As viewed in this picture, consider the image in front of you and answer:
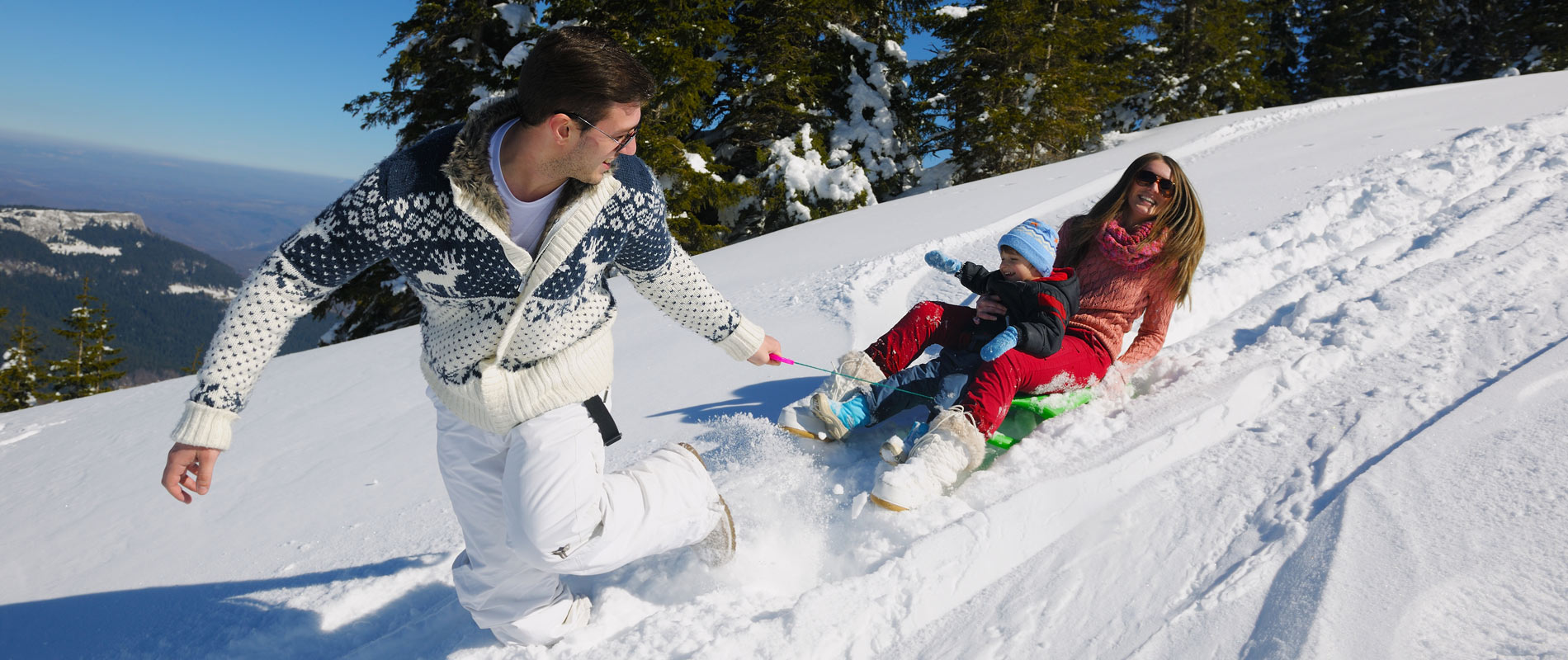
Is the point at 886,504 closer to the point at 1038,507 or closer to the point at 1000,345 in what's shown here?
the point at 1038,507

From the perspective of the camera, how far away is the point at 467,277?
1629 millimetres

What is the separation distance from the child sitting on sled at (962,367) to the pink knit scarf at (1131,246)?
0.99 feet

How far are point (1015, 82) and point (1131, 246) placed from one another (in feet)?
43.1

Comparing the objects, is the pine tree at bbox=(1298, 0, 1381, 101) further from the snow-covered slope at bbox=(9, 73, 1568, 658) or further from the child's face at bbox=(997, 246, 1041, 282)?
the child's face at bbox=(997, 246, 1041, 282)

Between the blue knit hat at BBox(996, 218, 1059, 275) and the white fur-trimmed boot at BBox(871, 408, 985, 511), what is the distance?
2.14 ft

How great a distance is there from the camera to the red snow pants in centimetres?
251

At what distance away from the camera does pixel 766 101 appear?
14.1 m

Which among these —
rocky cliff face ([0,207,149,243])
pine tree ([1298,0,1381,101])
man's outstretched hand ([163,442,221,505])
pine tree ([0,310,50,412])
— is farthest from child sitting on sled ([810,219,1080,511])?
rocky cliff face ([0,207,149,243])

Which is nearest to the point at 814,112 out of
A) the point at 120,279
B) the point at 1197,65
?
the point at 1197,65

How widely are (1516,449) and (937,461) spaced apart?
1.44 m

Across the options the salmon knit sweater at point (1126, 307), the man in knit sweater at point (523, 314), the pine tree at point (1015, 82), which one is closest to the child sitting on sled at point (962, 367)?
the salmon knit sweater at point (1126, 307)

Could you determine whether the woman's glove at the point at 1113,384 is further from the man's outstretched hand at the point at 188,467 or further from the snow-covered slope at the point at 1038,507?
the man's outstretched hand at the point at 188,467

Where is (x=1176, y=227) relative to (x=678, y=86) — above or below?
below

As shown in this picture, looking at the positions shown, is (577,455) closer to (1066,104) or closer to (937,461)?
(937,461)
